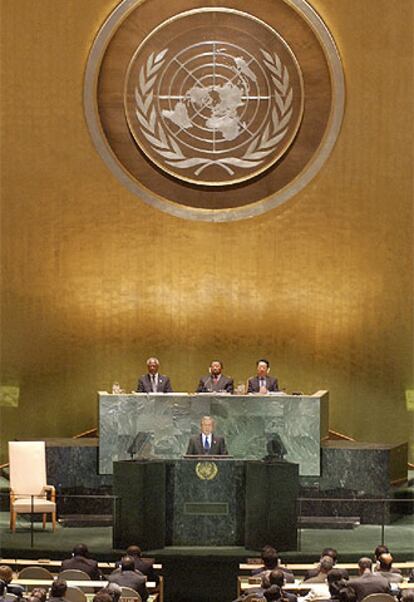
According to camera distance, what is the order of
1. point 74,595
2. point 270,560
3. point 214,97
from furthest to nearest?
point 214,97 < point 270,560 < point 74,595

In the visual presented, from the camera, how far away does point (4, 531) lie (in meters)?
13.0

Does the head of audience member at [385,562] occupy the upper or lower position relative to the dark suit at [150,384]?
lower

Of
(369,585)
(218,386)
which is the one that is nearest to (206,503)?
(218,386)

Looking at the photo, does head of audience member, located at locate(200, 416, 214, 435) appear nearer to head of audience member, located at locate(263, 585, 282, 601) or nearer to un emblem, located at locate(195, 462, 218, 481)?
un emblem, located at locate(195, 462, 218, 481)

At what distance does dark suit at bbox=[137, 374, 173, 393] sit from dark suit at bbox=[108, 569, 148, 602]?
11.2 feet

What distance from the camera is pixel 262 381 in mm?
13867

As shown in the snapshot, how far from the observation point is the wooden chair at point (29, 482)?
13.0m

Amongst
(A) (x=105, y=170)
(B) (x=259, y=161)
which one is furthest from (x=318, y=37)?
(A) (x=105, y=170)

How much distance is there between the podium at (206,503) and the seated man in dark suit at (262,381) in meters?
1.30

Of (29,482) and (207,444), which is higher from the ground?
(207,444)

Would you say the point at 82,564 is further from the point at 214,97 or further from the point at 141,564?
the point at 214,97

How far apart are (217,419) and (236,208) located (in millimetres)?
2632

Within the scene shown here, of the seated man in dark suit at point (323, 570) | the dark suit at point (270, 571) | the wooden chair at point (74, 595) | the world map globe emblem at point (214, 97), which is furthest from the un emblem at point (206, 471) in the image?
the world map globe emblem at point (214, 97)

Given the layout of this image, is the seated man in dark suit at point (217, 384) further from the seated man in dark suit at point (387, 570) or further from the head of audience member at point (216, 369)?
the seated man in dark suit at point (387, 570)
